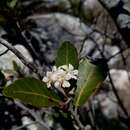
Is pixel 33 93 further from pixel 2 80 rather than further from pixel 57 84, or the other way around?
pixel 2 80

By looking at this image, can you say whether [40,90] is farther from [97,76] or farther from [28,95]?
[97,76]

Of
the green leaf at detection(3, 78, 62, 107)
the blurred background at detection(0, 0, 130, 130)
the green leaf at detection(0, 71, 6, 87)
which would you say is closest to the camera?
the green leaf at detection(3, 78, 62, 107)

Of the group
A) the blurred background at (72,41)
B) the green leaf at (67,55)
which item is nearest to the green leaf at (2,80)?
the blurred background at (72,41)

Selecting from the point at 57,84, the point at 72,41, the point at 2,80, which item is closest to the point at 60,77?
the point at 57,84

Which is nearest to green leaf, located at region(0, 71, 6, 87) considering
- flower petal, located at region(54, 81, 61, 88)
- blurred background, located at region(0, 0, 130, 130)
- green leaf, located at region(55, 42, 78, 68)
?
blurred background, located at region(0, 0, 130, 130)

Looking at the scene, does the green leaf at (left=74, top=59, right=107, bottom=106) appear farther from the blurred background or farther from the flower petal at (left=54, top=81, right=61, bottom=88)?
the blurred background

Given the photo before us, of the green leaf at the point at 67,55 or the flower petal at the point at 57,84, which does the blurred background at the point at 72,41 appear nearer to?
the green leaf at the point at 67,55

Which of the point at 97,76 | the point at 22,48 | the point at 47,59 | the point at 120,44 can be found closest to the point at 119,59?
the point at 120,44

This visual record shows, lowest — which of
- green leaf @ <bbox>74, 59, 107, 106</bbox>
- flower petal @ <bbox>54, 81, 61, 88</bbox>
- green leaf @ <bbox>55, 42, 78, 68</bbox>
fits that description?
green leaf @ <bbox>74, 59, 107, 106</bbox>
